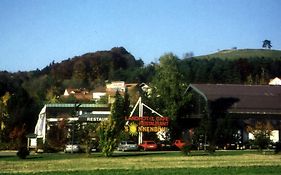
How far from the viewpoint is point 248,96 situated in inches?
3049

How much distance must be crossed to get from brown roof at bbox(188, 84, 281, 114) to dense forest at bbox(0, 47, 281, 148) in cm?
416

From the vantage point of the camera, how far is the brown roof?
7438 cm

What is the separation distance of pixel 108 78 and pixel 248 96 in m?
109

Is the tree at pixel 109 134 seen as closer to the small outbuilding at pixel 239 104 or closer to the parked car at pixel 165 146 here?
the parked car at pixel 165 146

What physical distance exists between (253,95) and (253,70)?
72.2 metres

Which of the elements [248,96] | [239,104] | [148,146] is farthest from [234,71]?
[148,146]

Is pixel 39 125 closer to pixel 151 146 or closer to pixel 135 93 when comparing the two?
pixel 151 146

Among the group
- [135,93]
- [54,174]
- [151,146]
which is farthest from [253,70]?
[54,174]

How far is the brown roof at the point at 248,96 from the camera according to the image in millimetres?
74375

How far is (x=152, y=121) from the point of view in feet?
212

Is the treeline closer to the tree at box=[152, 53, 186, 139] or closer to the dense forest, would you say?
the dense forest

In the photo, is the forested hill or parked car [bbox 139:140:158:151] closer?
parked car [bbox 139:140:158:151]

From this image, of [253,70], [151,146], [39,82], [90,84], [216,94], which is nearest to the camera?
[151,146]

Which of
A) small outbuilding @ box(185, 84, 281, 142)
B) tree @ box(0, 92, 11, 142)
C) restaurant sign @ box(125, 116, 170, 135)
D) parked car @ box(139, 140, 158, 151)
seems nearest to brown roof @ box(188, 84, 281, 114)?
small outbuilding @ box(185, 84, 281, 142)
